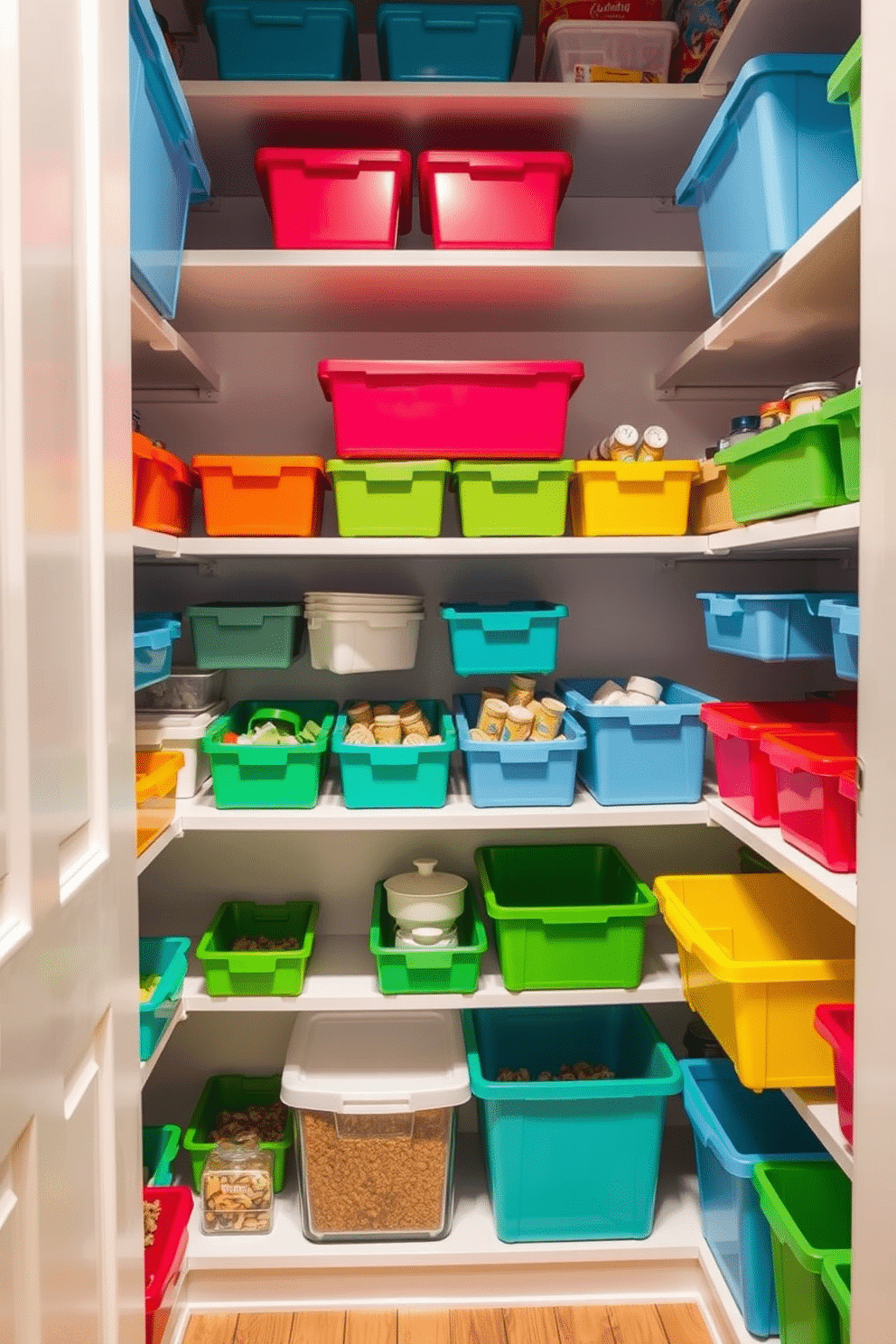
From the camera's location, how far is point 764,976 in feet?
4.63

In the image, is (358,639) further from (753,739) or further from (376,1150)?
(376,1150)

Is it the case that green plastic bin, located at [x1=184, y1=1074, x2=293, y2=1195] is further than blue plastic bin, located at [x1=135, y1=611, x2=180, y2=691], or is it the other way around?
green plastic bin, located at [x1=184, y1=1074, x2=293, y2=1195]

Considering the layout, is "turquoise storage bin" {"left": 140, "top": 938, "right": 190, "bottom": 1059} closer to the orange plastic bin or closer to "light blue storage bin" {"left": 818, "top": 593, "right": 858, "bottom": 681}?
the orange plastic bin

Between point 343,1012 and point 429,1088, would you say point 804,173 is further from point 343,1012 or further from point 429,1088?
point 343,1012

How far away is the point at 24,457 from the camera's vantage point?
793 millimetres

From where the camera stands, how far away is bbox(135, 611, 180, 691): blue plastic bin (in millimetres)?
1538

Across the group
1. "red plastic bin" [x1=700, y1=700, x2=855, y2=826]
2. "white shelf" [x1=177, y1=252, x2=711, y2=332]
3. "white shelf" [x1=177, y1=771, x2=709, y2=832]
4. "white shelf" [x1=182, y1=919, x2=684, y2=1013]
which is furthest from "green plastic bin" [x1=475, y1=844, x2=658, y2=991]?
"white shelf" [x1=177, y1=252, x2=711, y2=332]

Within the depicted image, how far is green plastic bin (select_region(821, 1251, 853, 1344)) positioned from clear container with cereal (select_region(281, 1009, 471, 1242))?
0.73 m

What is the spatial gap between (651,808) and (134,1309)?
1157mm

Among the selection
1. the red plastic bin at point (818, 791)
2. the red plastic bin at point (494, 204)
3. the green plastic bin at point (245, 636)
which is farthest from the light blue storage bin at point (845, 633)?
the green plastic bin at point (245, 636)

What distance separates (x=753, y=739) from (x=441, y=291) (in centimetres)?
107

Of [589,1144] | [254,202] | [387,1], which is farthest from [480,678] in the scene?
[387,1]

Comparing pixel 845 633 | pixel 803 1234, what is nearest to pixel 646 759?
pixel 845 633

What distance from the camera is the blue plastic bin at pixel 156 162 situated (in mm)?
1354
